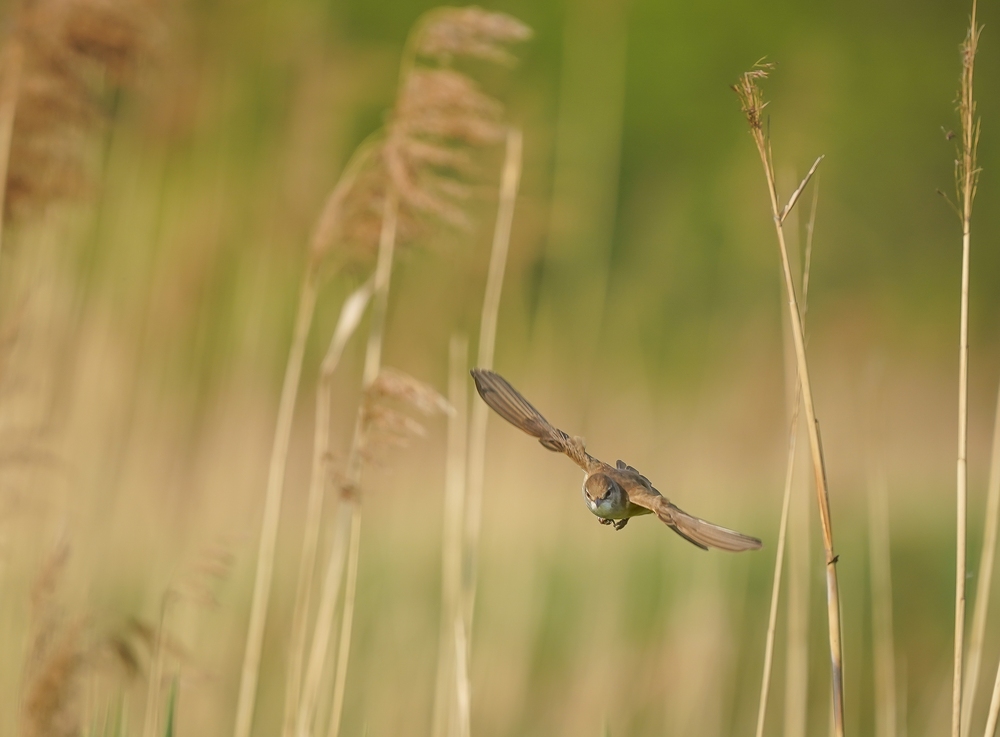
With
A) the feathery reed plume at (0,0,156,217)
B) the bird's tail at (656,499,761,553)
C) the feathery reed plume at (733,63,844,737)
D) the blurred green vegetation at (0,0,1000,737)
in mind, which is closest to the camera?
the bird's tail at (656,499,761,553)

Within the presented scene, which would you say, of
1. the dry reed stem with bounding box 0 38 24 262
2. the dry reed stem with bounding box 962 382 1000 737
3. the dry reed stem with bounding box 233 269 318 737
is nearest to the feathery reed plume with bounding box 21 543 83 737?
the dry reed stem with bounding box 233 269 318 737

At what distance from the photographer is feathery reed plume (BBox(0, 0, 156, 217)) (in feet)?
5.49

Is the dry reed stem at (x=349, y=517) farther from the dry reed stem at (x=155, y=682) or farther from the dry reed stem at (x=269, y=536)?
the dry reed stem at (x=155, y=682)

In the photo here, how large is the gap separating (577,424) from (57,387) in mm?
1592

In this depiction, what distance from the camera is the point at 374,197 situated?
1403 mm

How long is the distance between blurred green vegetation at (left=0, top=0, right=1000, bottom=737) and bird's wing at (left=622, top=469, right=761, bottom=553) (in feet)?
1.71

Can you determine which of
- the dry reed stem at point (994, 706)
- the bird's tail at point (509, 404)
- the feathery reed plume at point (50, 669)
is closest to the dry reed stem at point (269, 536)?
the feathery reed plume at point (50, 669)

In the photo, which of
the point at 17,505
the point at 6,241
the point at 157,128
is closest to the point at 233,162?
the point at 157,128

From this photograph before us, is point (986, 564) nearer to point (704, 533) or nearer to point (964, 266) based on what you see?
point (964, 266)

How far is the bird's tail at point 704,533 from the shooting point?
55 cm

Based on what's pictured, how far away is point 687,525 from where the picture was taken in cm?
66

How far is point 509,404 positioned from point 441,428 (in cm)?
366

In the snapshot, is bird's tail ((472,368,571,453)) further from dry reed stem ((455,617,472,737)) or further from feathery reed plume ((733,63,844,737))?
dry reed stem ((455,617,472,737))

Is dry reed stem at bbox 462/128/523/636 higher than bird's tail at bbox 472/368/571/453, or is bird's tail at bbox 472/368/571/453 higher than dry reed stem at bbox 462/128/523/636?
dry reed stem at bbox 462/128/523/636
